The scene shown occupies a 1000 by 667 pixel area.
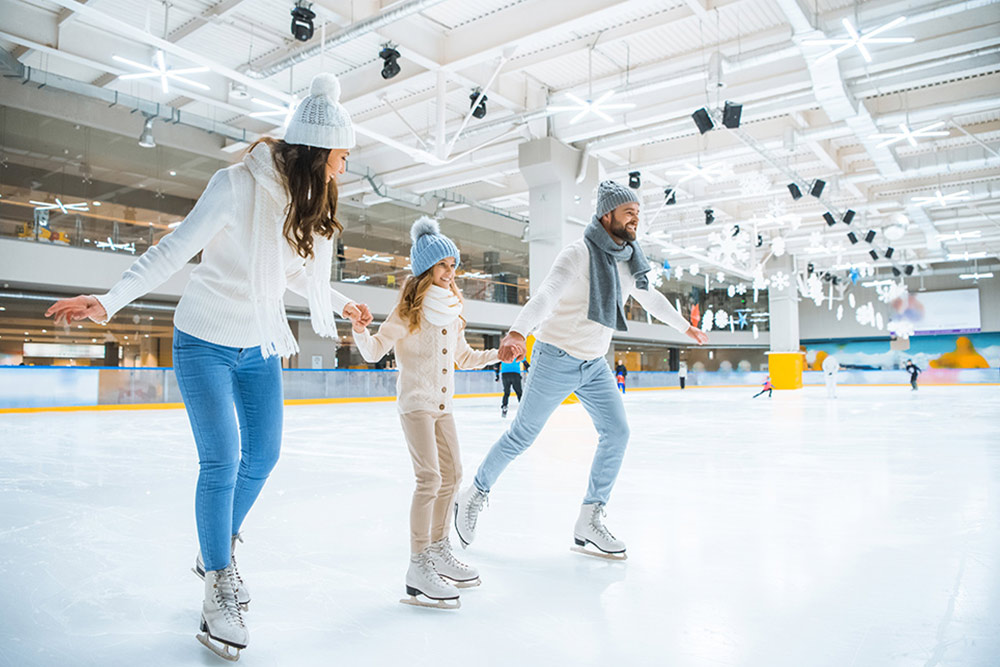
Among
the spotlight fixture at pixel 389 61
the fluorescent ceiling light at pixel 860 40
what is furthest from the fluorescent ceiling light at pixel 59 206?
the fluorescent ceiling light at pixel 860 40

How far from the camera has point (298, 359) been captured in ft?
59.3

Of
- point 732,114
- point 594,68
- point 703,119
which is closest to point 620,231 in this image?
point 732,114

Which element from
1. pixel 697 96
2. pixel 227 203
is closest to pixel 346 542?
pixel 227 203

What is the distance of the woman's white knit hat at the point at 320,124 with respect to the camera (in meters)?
1.56

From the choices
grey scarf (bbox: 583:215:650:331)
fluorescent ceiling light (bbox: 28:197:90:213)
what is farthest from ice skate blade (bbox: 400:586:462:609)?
fluorescent ceiling light (bbox: 28:197:90:213)

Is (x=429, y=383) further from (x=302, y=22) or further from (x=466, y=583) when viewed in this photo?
(x=302, y=22)

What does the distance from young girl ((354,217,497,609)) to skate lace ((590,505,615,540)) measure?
0.48 m

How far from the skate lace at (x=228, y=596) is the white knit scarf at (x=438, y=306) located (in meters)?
0.83

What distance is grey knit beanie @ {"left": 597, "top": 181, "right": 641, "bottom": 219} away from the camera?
2273 mm

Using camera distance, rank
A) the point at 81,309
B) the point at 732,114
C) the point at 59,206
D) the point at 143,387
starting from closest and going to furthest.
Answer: the point at 81,309 → the point at 732,114 → the point at 143,387 → the point at 59,206

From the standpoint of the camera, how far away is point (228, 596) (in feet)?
4.94

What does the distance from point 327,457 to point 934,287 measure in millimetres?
33395

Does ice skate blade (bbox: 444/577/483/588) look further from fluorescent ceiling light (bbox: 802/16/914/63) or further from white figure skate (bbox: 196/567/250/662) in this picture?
fluorescent ceiling light (bbox: 802/16/914/63)

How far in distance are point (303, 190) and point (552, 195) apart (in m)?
11.6
